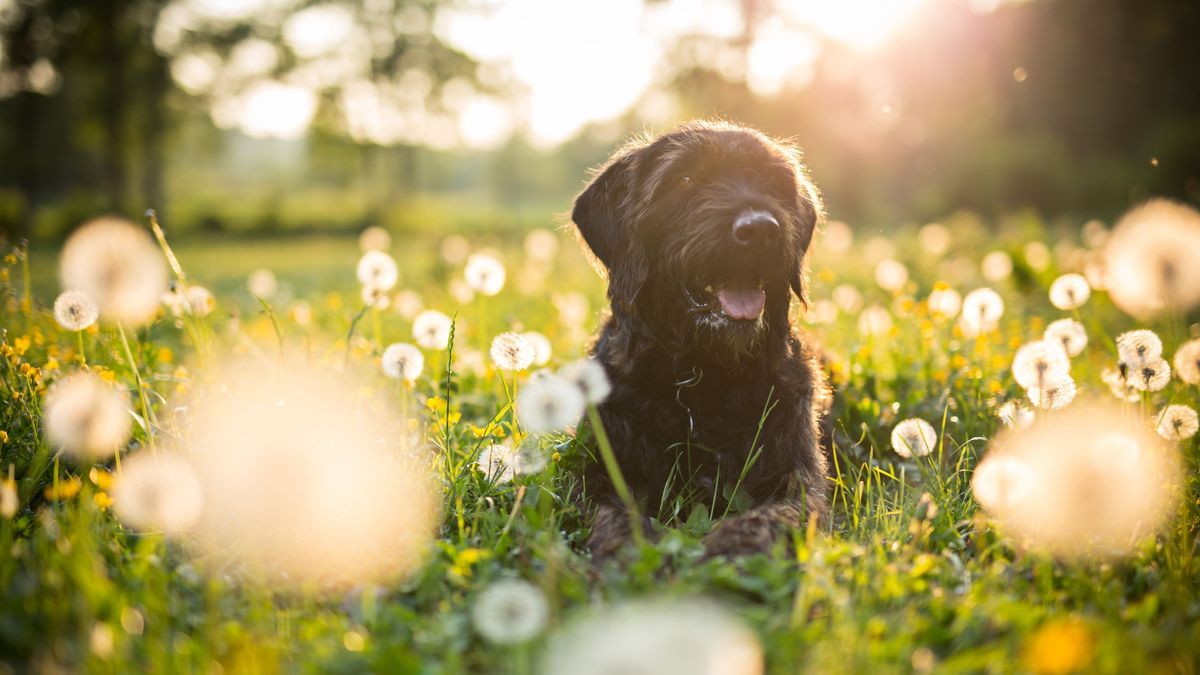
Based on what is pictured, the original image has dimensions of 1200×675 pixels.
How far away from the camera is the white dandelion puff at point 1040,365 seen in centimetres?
319

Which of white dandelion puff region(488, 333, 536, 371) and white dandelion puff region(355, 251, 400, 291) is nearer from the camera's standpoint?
white dandelion puff region(488, 333, 536, 371)

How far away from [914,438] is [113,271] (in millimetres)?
3354

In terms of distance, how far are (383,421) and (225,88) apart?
3331 centimetres

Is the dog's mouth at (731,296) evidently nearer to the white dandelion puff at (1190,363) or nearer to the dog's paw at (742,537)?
the dog's paw at (742,537)

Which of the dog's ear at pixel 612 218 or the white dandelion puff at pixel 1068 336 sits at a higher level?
the dog's ear at pixel 612 218

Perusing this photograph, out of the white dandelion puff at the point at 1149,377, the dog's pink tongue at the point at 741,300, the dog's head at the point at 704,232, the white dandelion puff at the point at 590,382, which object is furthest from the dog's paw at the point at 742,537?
the white dandelion puff at the point at 1149,377

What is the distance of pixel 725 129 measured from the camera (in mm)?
3914

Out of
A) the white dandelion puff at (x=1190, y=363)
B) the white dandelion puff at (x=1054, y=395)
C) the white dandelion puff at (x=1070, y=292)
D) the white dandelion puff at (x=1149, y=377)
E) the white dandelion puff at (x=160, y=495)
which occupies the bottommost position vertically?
the white dandelion puff at (x=160, y=495)

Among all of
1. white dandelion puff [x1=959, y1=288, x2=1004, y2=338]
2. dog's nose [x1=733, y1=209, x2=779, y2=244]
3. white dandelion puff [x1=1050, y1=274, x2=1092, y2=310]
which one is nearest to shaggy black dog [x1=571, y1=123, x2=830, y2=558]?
dog's nose [x1=733, y1=209, x2=779, y2=244]

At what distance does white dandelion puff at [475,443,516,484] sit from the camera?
323 centimetres

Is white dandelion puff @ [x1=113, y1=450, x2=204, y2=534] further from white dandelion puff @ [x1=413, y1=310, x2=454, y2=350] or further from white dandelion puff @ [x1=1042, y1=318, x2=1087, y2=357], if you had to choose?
white dandelion puff @ [x1=1042, y1=318, x2=1087, y2=357]

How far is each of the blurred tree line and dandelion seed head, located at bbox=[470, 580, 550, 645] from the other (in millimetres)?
21551

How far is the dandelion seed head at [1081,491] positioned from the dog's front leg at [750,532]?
2.27 feet

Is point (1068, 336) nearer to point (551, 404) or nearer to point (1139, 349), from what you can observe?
point (1139, 349)
